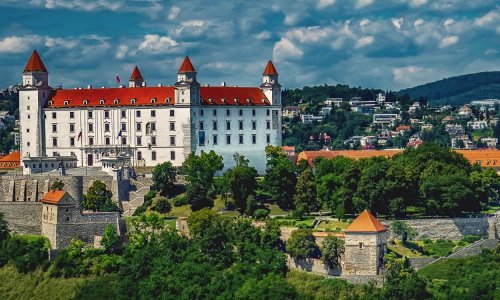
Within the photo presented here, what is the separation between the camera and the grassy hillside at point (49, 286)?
64.9 metres

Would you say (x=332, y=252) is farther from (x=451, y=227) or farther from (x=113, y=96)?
(x=113, y=96)

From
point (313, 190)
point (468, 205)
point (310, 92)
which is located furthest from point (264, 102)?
point (310, 92)

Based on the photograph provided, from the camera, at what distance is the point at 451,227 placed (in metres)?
67.8

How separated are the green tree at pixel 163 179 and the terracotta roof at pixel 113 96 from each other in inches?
304

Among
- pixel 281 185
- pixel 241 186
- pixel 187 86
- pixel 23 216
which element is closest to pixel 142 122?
pixel 187 86

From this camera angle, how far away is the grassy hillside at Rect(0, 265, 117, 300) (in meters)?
64.9

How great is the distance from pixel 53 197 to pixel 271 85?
77.5ft

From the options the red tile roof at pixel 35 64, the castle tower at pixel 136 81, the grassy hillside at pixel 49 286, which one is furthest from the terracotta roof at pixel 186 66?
the grassy hillside at pixel 49 286

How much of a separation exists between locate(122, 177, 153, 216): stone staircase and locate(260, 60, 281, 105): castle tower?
13.8 meters

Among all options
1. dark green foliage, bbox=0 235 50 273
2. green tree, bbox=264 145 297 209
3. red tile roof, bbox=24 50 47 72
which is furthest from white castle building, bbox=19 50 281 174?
dark green foliage, bbox=0 235 50 273

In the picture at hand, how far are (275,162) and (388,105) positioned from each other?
116164 mm

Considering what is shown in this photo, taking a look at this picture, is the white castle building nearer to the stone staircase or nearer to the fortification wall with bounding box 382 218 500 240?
the stone staircase

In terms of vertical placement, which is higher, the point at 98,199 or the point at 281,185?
the point at 281,185

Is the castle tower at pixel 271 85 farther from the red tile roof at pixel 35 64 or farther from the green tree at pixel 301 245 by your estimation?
the green tree at pixel 301 245
